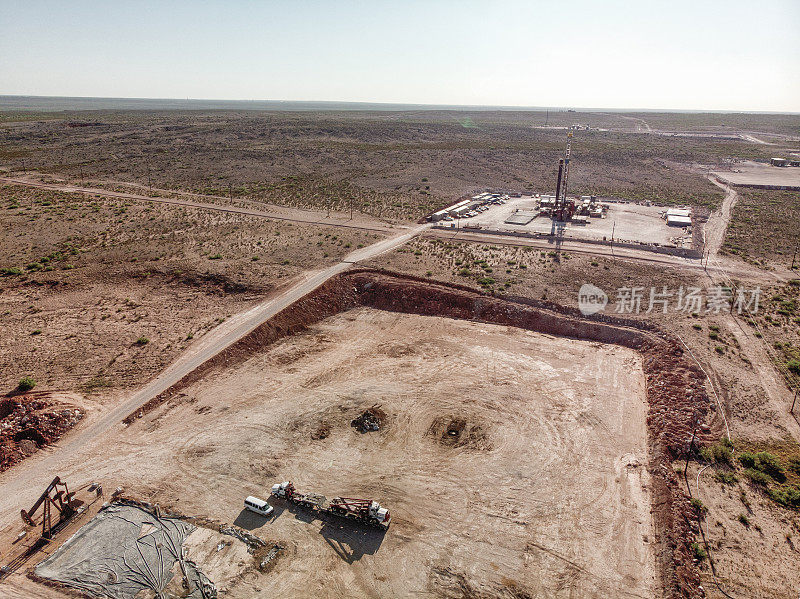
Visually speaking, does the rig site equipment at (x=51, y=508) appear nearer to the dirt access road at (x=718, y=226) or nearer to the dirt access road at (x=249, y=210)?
the dirt access road at (x=249, y=210)

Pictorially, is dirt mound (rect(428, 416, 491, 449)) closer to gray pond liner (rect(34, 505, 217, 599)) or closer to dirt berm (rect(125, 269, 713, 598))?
dirt berm (rect(125, 269, 713, 598))

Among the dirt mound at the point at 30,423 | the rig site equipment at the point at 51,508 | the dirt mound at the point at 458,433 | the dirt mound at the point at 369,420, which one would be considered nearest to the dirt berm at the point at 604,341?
the dirt mound at the point at 30,423

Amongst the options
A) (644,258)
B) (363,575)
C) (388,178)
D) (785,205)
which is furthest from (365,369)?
(785,205)

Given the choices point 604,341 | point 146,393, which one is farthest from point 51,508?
point 604,341

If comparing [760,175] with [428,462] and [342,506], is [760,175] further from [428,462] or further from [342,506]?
[342,506]

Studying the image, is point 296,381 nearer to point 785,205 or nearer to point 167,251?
point 167,251

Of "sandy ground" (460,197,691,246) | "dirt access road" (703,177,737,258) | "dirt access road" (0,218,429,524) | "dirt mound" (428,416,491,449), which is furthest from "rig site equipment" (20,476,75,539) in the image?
"dirt access road" (703,177,737,258)
